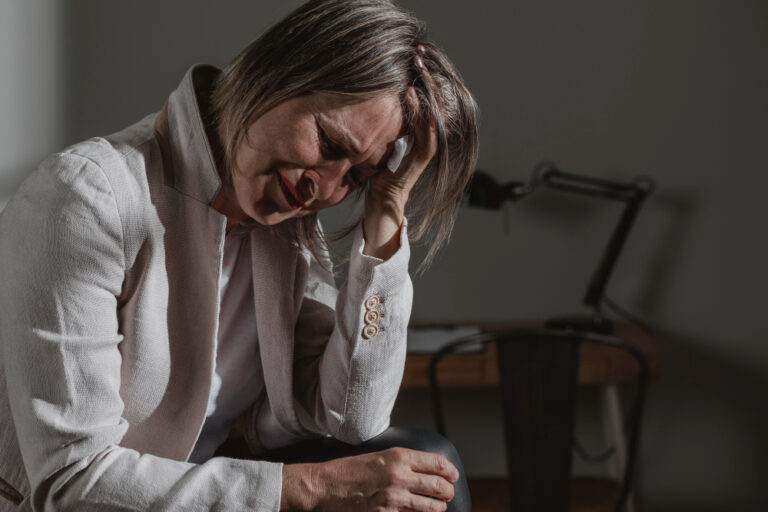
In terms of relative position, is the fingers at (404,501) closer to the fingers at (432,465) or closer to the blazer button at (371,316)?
the fingers at (432,465)

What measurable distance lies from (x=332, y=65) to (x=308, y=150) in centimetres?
9

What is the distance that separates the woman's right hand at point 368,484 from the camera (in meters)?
0.90

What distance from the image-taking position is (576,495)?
5.99 feet

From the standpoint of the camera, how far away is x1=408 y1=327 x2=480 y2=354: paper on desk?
203 centimetres

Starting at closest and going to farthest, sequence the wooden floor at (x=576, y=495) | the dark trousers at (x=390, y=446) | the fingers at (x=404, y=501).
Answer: the fingers at (x=404, y=501) → the dark trousers at (x=390, y=446) → the wooden floor at (x=576, y=495)

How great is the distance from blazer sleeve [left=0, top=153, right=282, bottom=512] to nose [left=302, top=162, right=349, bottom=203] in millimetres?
206

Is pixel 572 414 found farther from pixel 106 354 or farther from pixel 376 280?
pixel 106 354

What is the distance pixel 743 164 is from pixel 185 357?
6.29 ft

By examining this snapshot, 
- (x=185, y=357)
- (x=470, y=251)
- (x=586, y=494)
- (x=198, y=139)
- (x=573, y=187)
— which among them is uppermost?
(x=198, y=139)

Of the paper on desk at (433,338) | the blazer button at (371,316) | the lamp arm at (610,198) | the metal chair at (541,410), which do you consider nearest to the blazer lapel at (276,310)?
the blazer button at (371,316)

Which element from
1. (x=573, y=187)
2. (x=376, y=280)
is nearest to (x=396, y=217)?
(x=376, y=280)

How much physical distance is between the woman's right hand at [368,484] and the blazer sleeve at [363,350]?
0.40 ft

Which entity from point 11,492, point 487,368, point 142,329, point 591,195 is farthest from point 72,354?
point 591,195

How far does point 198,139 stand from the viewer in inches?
35.7
